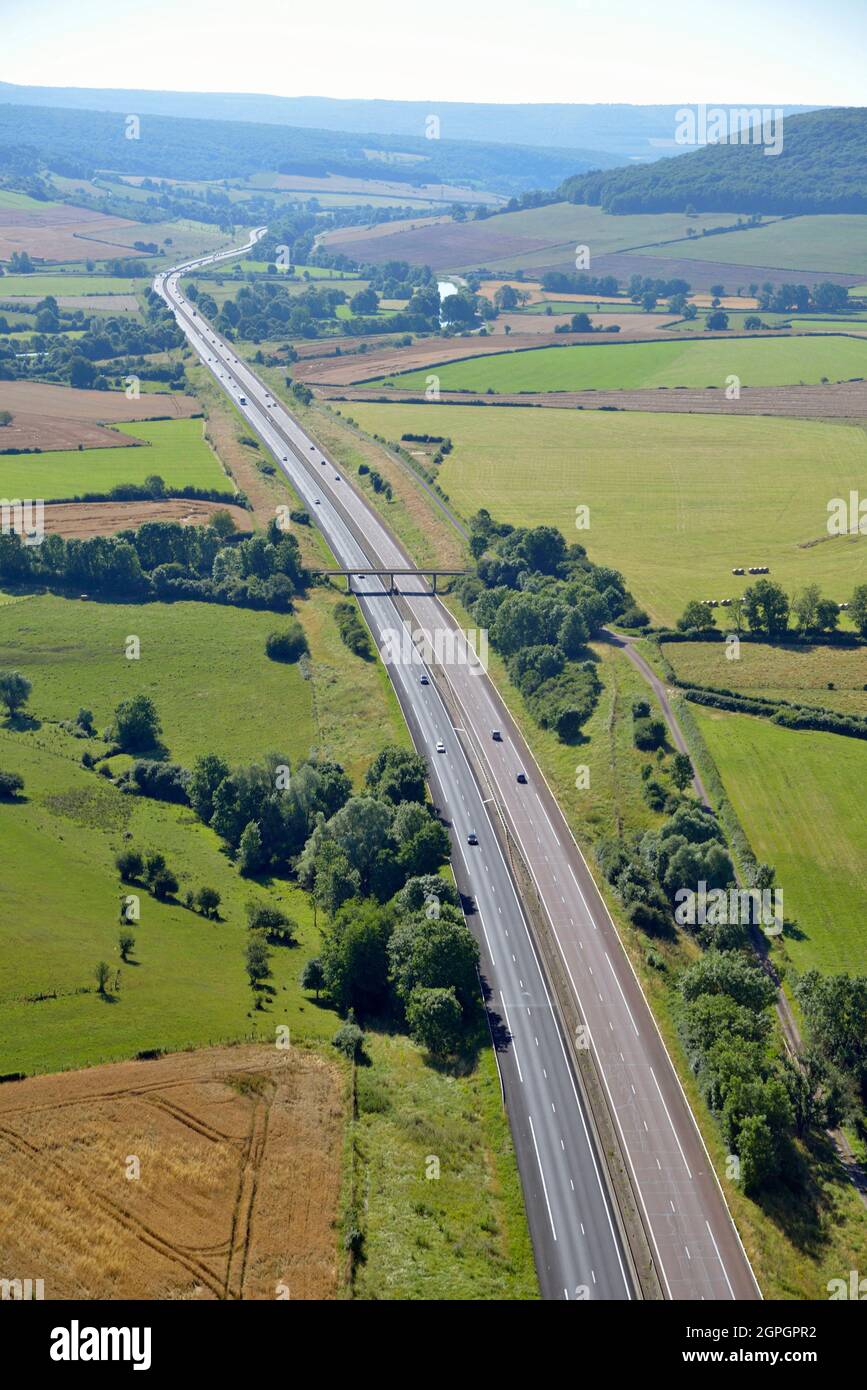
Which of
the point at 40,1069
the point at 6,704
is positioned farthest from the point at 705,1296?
the point at 6,704

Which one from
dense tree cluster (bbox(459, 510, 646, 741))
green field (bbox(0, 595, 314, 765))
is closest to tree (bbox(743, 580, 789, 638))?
dense tree cluster (bbox(459, 510, 646, 741))

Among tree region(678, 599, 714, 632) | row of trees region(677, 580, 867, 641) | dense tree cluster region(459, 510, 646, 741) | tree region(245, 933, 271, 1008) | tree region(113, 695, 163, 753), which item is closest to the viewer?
tree region(245, 933, 271, 1008)

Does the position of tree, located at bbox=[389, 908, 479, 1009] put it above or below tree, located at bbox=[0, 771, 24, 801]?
below

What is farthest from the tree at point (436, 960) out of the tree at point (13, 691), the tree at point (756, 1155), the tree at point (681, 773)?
the tree at point (13, 691)

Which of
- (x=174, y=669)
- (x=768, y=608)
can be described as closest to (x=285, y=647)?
(x=174, y=669)

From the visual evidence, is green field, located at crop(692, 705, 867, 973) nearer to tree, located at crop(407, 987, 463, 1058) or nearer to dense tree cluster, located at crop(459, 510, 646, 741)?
dense tree cluster, located at crop(459, 510, 646, 741)

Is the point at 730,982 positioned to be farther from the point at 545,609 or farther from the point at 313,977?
the point at 545,609

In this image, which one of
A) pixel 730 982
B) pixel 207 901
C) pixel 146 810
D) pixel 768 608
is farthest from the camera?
pixel 768 608
